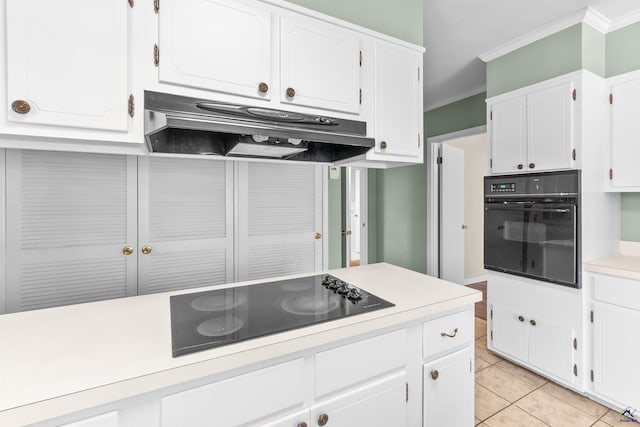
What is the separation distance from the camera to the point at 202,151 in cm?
153

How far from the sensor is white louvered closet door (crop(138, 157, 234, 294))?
1.52 m

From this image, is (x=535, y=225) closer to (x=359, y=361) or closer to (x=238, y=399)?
(x=359, y=361)

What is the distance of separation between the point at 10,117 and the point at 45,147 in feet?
0.48

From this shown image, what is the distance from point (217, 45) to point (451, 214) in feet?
11.7

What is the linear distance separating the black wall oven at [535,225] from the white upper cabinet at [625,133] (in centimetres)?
37

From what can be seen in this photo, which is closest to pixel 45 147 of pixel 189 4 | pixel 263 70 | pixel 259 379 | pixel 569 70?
pixel 189 4

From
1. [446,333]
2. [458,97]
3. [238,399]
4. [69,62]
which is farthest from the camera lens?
[458,97]

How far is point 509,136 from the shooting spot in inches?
96.5

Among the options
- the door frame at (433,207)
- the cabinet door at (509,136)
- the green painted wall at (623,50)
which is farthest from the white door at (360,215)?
the green painted wall at (623,50)

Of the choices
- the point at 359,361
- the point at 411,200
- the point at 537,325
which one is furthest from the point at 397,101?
the point at 411,200

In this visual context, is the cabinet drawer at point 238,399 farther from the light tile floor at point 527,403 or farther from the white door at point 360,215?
the white door at point 360,215

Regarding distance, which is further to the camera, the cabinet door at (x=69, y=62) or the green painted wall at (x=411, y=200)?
the green painted wall at (x=411, y=200)

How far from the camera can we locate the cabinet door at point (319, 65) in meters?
1.36

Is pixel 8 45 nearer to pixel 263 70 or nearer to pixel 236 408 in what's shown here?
pixel 263 70
